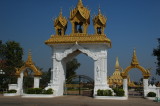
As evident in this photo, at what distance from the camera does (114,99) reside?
20.0m

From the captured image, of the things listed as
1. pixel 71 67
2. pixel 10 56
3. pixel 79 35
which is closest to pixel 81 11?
pixel 79 35

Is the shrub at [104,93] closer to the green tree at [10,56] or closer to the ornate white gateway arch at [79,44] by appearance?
the ornate white gateway arch at [79,44]

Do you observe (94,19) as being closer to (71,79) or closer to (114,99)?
(71,79)

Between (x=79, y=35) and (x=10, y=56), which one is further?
(x=10, y=56)

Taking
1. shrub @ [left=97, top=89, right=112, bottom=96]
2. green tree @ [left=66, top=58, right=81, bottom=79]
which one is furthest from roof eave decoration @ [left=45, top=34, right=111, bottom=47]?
green tree @ [left=66, top=58, right=81, bottom=79]

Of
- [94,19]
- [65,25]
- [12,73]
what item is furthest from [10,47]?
[94,19]

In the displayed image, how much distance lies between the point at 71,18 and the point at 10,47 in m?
13.1

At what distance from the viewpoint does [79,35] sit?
23281 millimetres

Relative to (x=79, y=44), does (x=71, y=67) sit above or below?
below

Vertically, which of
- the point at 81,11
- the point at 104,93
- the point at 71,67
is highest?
the point at 81,11

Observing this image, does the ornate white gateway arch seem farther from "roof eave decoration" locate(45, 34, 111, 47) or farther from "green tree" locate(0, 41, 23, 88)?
"green tree" locate(0, 41, 23, 88)

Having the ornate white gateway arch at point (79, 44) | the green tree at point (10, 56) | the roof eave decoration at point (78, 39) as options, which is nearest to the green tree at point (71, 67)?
the green tree at point (10, 56)

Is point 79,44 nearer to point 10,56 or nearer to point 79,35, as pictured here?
point 79,35

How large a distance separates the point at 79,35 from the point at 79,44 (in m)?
0.95
